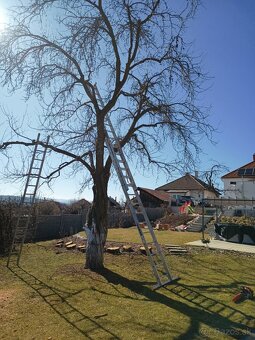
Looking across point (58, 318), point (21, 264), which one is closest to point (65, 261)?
point (21, 264)

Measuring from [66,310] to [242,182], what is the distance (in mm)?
50231

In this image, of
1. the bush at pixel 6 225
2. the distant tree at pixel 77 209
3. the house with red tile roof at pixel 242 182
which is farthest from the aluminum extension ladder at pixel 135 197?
the house with red tile roof at pixel 242 182

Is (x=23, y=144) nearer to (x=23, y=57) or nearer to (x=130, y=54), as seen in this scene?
(x=23, y=57)

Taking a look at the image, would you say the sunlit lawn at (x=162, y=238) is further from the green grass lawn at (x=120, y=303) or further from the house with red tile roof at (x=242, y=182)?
the house with red tile roof at (x=242, y=182)

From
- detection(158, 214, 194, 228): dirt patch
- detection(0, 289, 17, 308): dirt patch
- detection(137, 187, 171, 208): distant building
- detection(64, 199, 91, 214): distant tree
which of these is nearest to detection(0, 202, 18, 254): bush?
detection(0, 289, 17, 308): dirt patch

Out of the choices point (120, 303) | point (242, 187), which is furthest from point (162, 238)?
point (242, 187)

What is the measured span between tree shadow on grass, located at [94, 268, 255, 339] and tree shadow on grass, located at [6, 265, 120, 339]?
1.30m

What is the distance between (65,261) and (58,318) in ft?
19.2

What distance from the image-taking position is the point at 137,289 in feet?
27.8

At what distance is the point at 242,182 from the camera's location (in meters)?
53.6

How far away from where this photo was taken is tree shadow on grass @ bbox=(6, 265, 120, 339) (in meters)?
5.67

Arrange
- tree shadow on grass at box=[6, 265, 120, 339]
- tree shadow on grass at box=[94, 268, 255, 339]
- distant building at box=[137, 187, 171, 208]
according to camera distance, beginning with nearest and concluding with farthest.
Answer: tree shadow on grass at box=[6, 265, 120, 339], tree shadow on grass at box=[94, 268, 255, 339], distant building at box=[137, 187, 171, 208]

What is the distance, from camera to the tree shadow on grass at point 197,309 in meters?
5.89

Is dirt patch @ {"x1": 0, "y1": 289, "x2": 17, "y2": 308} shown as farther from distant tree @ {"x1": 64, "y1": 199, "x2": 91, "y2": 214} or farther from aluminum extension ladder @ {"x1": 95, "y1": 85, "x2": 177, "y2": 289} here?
distant tree @ {"x1": 64, "y1": 199, "x2": 91, "y2": 214}
